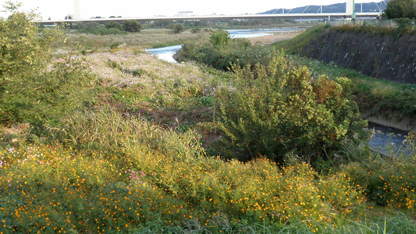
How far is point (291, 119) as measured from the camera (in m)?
7.79

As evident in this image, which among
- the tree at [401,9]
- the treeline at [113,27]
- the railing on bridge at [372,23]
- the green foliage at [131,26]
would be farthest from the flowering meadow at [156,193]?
the green foliage at [131,26]

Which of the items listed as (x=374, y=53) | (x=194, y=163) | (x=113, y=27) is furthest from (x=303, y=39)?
(x=113, y=27)

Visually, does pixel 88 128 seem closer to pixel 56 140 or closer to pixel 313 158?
pixel 56 140

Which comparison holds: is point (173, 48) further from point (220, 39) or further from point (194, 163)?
point (194, 163)

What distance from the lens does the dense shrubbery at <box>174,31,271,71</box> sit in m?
25.3

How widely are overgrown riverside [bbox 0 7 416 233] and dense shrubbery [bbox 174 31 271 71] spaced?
45.6ft

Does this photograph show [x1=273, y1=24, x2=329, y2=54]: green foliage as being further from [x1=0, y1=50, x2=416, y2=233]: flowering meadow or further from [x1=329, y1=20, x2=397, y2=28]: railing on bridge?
[x1=0, y1=50, x2=416, y2=233]: flowering meadow

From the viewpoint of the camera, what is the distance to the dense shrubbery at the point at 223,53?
2528 cm

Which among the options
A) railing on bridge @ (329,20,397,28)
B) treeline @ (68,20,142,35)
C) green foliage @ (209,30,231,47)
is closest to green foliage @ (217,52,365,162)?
railing on bridge @ (329,20,397,28)

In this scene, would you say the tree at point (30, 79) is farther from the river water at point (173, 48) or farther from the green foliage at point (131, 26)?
the green foliage at point (131, 26)

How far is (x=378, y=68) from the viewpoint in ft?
64.3

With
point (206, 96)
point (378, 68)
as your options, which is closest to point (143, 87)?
point (206, 96)

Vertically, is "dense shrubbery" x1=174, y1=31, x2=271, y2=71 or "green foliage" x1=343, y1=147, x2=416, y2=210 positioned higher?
"dense shrubbery" x1=174, y1=31, x2=271, y2=71

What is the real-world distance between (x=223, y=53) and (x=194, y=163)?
22.0m
